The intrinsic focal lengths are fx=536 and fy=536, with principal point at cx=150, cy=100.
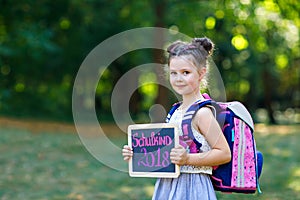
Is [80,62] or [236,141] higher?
[80,62]

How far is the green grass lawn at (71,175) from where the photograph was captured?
24.0ft

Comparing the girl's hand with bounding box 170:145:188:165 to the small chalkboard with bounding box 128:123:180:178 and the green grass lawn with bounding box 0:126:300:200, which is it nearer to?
the small chalkboard with bounding box 128:123:180:178

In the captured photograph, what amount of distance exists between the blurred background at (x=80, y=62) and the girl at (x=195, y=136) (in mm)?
4219

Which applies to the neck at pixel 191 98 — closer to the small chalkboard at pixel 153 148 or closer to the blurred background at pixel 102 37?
the small chalkboard at pixel 153 148

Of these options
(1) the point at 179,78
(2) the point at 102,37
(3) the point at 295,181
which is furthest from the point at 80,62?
(1) the point at 179,78

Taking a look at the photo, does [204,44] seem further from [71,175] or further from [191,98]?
[71,175]

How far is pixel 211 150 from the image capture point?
9.54ft

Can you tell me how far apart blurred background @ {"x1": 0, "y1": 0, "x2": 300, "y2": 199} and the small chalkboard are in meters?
4.14

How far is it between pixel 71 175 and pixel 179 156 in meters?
6.38

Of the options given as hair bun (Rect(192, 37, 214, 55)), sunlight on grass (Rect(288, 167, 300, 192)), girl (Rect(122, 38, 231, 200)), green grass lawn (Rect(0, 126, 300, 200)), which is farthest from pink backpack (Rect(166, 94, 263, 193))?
sunlight on grass (Rect(288, 167, 300, 192))

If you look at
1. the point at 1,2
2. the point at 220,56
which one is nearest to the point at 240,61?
the point at 220,56

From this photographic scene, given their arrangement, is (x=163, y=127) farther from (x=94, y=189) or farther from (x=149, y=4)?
(x=149, y=4)

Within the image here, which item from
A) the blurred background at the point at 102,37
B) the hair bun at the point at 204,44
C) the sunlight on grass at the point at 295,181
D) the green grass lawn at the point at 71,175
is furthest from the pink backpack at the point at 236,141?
the blurred background at the point at 102,37

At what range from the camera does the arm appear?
2881mm
